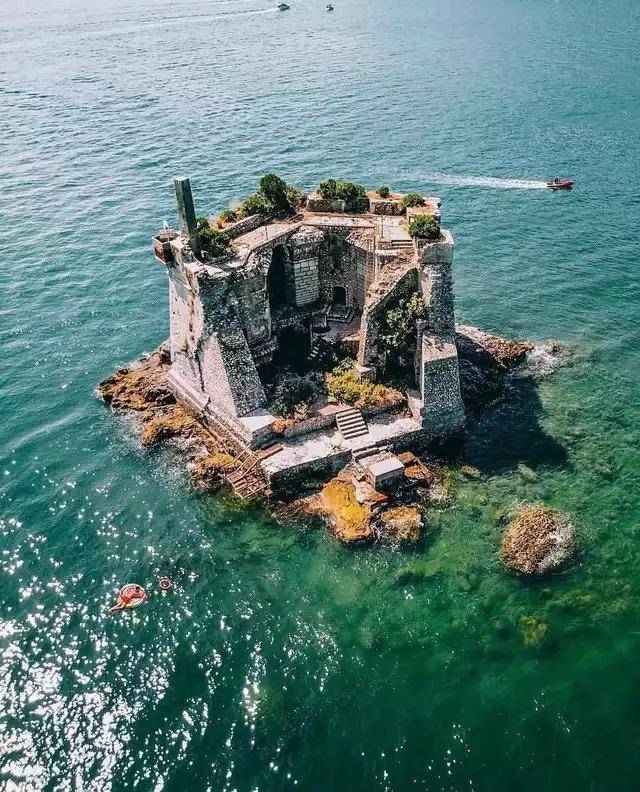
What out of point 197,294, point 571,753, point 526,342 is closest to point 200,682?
point 571,753

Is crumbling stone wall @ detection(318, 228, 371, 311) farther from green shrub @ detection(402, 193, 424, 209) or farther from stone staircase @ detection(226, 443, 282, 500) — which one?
stone staircase @ detection(226, 443, 282, 500)

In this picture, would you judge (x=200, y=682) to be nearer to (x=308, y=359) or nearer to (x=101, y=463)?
(x=101, y=463)

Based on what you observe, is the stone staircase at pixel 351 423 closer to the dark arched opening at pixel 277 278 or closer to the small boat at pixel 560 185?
the dark arched opening at pixel 277 278

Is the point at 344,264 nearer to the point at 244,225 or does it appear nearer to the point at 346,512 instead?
the point at 244,225

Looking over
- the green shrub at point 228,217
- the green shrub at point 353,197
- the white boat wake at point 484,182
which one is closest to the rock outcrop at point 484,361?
the green shrub at point 353,197

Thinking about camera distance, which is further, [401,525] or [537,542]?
[401,525]

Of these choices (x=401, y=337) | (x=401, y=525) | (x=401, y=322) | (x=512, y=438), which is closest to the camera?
(x=401, y=525)

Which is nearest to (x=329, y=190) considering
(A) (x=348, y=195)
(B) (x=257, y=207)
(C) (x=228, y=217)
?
(A) (x=348, y=195)
